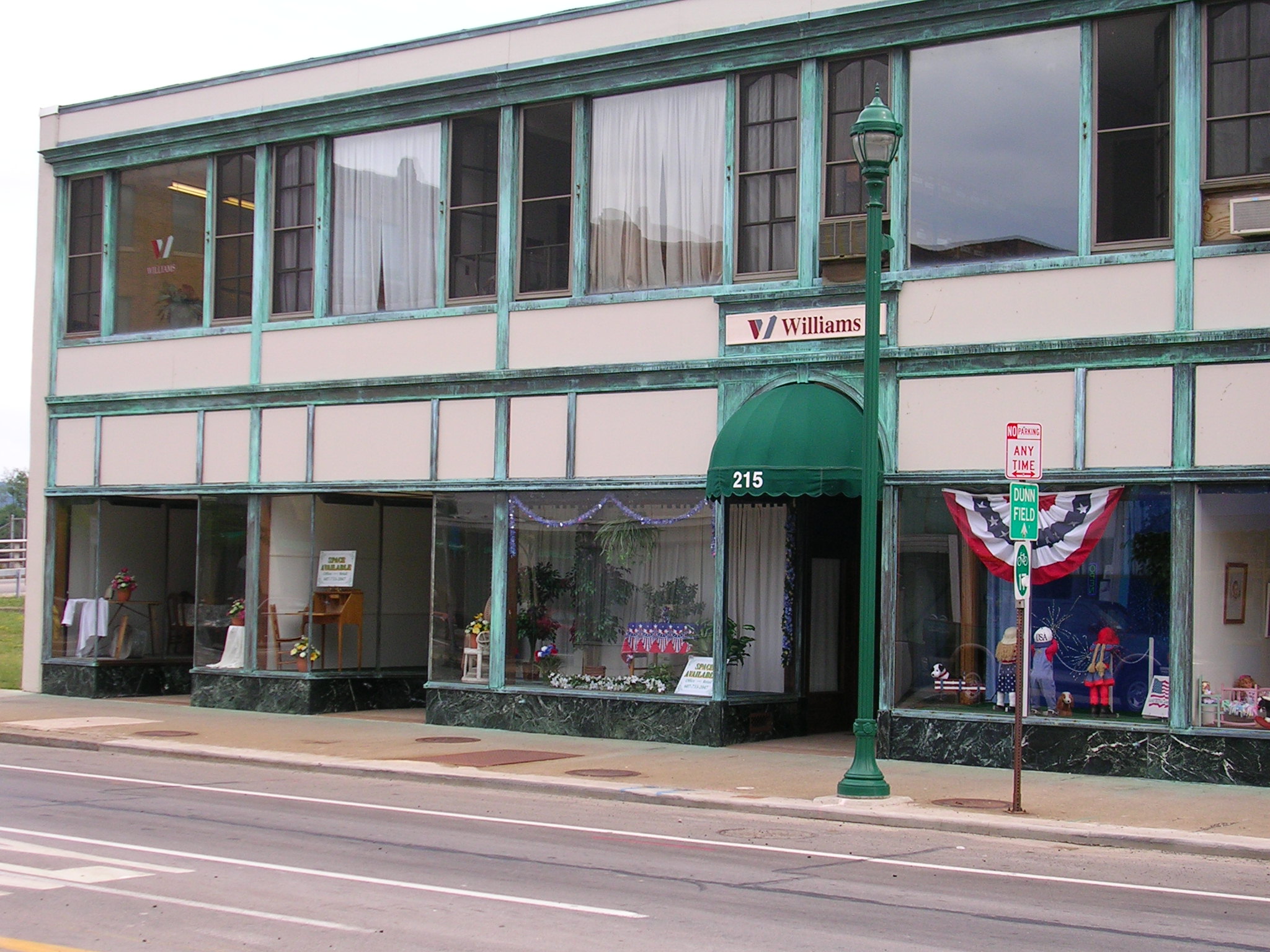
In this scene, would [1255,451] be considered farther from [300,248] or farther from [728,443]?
[300,248]

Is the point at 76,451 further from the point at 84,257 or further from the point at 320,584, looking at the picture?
the point at 320,584

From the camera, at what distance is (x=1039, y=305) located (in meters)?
15.9

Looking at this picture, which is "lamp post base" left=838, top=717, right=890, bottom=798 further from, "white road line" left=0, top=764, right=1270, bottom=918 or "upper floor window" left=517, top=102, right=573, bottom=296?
"upper floor window" left=517, top=102, right=573, bottom=296

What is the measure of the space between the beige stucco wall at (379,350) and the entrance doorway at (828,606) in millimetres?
4594

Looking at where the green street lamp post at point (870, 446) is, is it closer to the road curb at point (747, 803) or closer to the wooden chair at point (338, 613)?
the road curb at point (747, 803)

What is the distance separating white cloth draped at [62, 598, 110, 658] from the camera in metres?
23.9

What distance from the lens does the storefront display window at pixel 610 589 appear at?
18344 mm

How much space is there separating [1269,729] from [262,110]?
1537 centimetres

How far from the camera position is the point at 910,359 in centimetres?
1656

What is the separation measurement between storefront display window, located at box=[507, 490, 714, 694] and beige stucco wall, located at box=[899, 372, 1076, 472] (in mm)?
2828

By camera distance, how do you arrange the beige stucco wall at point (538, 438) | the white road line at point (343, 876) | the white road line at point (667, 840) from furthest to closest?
the beige stucco wall at point (538, 438) < the white road line at point (667, 840) < the white road line at point (343, 876)

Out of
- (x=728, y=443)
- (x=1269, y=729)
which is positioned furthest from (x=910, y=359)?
(x=1269, y=729)

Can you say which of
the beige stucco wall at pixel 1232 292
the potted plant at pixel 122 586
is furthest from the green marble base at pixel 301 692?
the beige stucco wall at pixel 1232 292

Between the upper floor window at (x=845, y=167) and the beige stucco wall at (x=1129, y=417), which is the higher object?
the upper floor window at (x=845, y=167)
